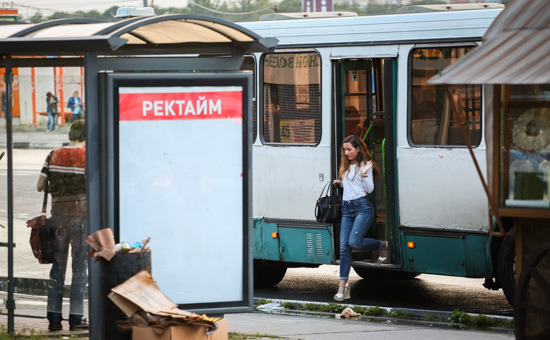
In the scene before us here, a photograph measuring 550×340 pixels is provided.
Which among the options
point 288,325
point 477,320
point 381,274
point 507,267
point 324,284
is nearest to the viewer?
point 288,325

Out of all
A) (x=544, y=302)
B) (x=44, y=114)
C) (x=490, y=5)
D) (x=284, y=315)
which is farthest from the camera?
(x=490, y=5)

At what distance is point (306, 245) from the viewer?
1095 centimetres

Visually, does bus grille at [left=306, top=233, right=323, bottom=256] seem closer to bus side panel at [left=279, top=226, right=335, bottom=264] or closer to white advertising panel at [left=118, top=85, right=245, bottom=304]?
bus side panel at [left=279, top=226, right=335, bottom=264]

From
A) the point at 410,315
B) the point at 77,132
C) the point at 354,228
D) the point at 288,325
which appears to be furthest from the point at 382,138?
the point at 77,132

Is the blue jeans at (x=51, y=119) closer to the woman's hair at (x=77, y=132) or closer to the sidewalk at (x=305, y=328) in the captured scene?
the woman's hair at (x=77, y=132)

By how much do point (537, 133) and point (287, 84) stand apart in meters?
4.50

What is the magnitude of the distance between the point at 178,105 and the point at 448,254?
3.69 meters

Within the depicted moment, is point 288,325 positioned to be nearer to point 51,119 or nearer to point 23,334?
point 23,334

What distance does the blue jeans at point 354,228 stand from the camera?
34.0 ft

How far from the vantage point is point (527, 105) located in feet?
23.1

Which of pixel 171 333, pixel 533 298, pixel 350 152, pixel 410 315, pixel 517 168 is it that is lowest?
pixel 410 315

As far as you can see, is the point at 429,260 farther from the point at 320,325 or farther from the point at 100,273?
the point at 100,273

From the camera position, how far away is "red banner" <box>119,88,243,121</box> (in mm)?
7336

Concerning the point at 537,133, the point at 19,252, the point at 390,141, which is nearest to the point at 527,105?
the point at 537,133
